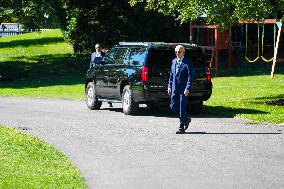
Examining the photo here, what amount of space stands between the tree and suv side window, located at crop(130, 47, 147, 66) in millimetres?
2652

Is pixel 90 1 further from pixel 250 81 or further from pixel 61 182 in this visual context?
pixel 61 182

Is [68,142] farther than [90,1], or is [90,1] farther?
[90,1]

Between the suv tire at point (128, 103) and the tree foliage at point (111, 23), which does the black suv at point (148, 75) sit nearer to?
the suv tire at point (128, 103)

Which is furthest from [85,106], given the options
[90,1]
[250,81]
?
[90,1]

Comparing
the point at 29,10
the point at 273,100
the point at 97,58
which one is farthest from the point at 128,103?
the point at 29,10

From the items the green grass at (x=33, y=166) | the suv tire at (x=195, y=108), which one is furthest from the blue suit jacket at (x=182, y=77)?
the suv tire at (x=195, y=108)

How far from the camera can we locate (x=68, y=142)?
14.4 meters

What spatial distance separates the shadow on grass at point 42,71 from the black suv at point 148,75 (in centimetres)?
1492

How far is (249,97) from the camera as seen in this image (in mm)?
24594

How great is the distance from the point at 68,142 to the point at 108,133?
1504 millimetres

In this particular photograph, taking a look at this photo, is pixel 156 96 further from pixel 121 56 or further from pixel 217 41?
pixel 217 41

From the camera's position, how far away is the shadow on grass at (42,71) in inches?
1469

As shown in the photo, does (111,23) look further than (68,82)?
Yes

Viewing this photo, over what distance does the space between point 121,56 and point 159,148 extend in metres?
7.75
